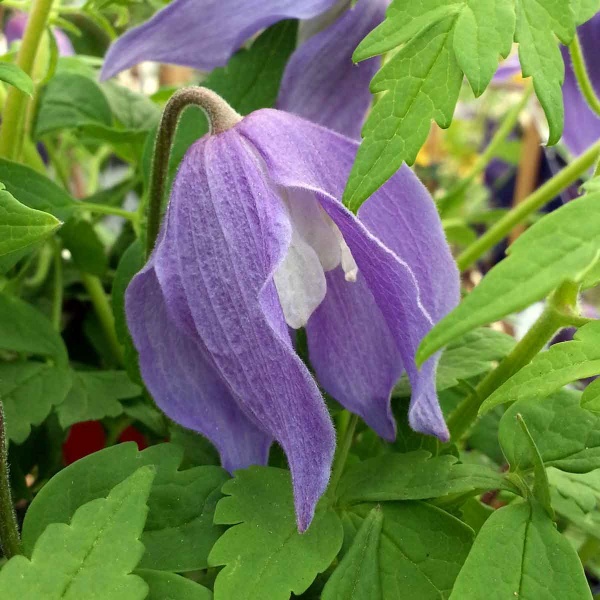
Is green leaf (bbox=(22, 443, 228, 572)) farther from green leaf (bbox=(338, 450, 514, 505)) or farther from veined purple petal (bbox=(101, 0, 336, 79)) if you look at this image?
veined purple petal (bbox=(101, 0, 336, 79))

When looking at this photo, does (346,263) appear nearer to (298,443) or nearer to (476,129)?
(298,443)

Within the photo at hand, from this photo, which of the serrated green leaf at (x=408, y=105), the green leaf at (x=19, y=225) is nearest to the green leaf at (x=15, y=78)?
the green leaf at (x=19, y=225)

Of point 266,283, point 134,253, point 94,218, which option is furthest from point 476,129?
point 266,283

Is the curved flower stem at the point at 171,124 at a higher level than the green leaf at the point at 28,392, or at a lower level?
higher

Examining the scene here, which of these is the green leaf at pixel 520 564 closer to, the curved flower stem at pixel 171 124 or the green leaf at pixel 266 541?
the green leaf at pixel 266 541

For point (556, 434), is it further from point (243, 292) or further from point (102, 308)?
point (102, 308)

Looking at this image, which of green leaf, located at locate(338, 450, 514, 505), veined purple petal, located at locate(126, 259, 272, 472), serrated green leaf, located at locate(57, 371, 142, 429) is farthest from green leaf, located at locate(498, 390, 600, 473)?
serrated green leaf, located at locate(57, 371, 142, 429)

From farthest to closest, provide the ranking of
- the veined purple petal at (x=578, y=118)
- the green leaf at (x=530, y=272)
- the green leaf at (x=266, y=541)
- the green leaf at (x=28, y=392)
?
the veined purple petal at (x=578, y=118) → the green leaf at (x=28, y=392) → the green leaf at (x=266, y=541) → the green leaf at (x=530, y=272)
